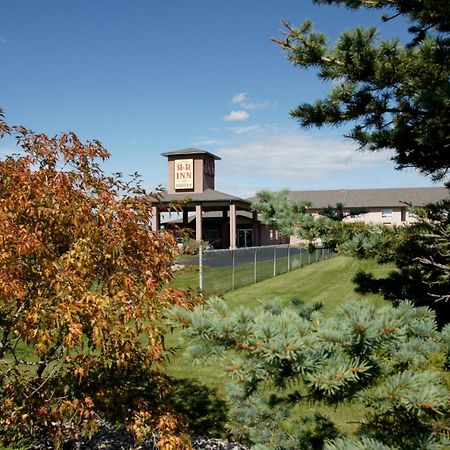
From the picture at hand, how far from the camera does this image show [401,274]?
5.33 metres

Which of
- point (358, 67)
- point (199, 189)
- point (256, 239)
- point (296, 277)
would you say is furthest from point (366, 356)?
point (256, 239)

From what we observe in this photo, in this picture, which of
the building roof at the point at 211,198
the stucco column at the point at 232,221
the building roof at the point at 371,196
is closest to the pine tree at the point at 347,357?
the building roof at the point at 211,198

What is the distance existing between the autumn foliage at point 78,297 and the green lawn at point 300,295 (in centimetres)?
184

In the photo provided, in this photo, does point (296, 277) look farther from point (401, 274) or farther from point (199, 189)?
point (199, 189)

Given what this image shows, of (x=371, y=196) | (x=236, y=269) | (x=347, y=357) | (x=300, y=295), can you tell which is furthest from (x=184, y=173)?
(x=347, y=357)

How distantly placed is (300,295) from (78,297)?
13.8m

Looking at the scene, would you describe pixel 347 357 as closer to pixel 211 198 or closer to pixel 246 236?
pixel 211 198

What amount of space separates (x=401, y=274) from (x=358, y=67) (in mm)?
2396

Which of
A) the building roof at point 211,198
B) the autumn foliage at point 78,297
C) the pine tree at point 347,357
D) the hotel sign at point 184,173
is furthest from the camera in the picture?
the hotel sign at point 184,173

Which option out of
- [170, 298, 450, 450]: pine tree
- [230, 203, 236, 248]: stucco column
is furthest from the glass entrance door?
[170, 298, 450, 450]: pine tree

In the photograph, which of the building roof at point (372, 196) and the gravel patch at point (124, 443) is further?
the building roof at point (372, 196)

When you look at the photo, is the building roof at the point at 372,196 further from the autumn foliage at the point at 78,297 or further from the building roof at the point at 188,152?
the autumn foliage at the point at 78,297

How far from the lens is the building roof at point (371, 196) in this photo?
59.8m

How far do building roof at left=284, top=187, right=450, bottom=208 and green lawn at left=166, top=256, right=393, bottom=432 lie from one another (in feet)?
122
